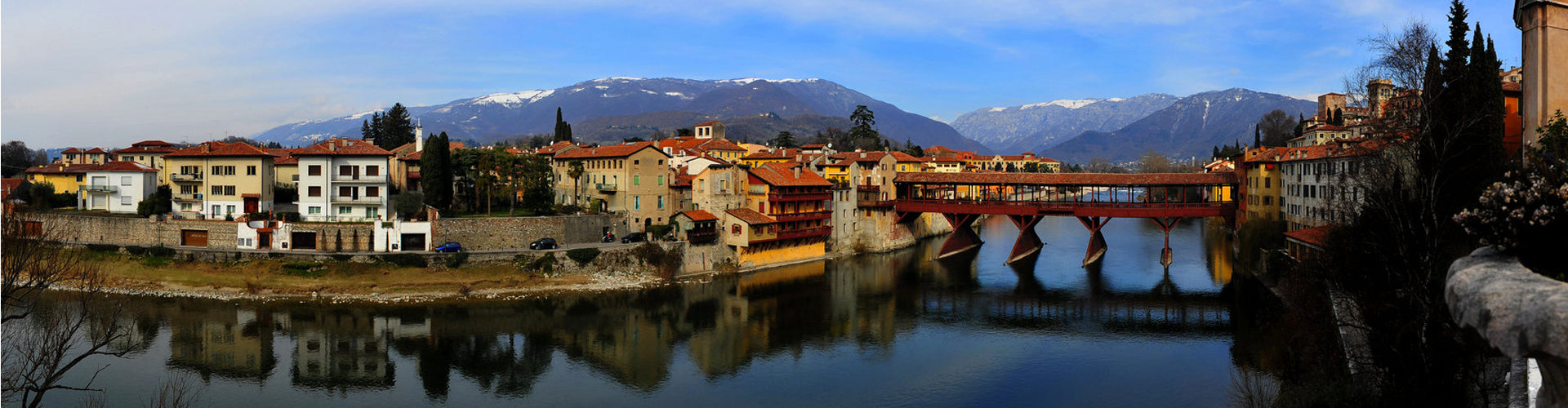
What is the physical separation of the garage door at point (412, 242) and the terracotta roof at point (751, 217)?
47.4ft

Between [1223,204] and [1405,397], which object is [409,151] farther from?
[1405,397]

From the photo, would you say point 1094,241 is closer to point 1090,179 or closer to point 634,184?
point 1090,179

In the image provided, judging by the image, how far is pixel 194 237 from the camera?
41938 millimetres

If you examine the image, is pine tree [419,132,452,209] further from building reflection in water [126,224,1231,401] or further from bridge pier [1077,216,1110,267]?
bridge pier [1077,216,1110,267]

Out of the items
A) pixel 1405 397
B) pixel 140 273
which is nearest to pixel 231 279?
pixel 140 273

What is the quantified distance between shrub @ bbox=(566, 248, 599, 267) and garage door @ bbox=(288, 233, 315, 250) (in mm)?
11278

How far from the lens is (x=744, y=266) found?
151 ft

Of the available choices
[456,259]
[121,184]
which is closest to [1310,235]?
[456,259]

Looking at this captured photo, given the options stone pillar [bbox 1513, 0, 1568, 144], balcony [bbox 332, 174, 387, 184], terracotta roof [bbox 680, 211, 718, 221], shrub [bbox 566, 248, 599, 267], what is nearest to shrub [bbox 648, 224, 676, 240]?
terracotta roof [bbox 680, 211, 718, 221]

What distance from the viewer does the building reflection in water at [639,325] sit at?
26688 mm

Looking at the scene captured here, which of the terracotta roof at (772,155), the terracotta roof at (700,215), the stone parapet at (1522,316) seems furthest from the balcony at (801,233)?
the stone parapet at (1522,316)

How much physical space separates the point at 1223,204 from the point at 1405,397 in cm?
3678

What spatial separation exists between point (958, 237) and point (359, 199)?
1302 inches

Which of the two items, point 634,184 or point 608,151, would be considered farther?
point 608,151
